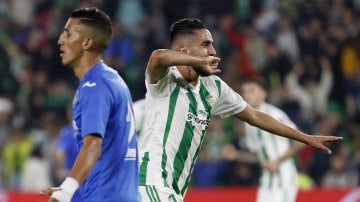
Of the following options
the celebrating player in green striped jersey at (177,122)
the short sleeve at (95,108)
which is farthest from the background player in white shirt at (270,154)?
the short sleeve at (95,108)

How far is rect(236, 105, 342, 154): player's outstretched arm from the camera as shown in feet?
23.0

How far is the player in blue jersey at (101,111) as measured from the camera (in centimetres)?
556

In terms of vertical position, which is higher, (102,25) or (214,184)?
(102,25)

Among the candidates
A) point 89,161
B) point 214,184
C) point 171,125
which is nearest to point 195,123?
point 171,125

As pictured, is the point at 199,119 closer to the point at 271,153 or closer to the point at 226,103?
the point at 226,103

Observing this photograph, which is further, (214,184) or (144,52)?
(144,52)

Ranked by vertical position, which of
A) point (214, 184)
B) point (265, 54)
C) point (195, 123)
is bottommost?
point (214, 184)

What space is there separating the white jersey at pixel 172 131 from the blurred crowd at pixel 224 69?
685 cm

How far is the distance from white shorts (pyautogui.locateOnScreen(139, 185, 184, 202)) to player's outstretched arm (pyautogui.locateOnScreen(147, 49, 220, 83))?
0.78 m

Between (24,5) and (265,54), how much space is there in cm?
462

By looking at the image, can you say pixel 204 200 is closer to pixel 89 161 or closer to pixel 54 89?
pixel 54 89

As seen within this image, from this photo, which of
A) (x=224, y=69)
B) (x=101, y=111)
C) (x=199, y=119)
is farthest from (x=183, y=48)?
(x=224, y=69)

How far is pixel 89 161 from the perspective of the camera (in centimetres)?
537

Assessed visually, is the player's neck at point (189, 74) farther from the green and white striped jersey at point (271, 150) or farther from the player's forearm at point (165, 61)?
the green and white striped jersey at point (271, 150)
